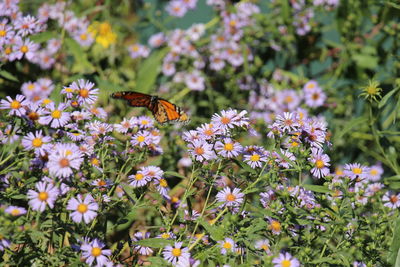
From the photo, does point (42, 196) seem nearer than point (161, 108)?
Yes

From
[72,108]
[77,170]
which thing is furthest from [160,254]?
[72,108]

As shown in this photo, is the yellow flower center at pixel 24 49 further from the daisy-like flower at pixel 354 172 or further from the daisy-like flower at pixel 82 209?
the daisy-like flower at pixel 354 172

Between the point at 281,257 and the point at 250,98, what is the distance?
238 centimetres

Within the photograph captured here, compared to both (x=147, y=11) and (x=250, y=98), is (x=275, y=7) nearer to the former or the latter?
(x=250, y=98)

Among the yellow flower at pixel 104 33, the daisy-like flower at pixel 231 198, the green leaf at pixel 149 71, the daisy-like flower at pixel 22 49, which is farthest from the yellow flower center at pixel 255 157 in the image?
the yellow flower at pixel 104 33

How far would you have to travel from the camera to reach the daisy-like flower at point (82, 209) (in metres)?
1.52

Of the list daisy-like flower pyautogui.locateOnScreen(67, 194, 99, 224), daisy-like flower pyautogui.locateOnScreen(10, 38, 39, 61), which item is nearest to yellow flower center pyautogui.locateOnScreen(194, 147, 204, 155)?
daisy-like flower pyautogui.locateOnScreen(67, 194, 99, 224)

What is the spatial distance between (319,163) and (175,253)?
21.7 inches

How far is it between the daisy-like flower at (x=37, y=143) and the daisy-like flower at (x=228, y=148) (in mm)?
534

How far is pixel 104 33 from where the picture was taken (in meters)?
4.26

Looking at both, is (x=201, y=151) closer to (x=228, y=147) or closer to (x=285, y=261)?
(x=228, y=147)

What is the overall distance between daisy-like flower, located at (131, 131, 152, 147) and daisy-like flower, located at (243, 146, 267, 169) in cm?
35

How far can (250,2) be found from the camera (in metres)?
4.08

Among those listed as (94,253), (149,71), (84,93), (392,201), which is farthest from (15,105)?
(149,71)
